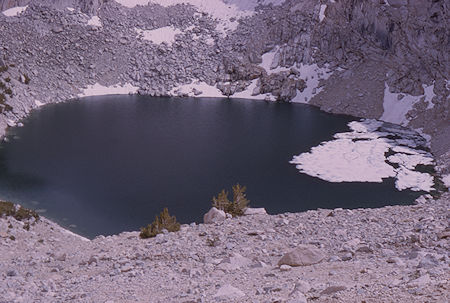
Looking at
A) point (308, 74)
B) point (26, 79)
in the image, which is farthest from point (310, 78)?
point (26, 79)

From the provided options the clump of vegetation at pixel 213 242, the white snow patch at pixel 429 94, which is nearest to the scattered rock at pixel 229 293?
the clump of vegetation at pixel 213 242

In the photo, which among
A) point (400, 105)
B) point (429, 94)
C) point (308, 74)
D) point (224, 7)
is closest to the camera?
point (429, 94)

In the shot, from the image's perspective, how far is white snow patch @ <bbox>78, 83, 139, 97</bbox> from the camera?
94.4 metres

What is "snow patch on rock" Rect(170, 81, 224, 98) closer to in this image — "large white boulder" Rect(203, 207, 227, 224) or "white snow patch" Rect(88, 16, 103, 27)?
"white snow patch" Rect(88, 16, 103, 27)

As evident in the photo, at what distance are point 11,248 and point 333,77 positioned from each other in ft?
269

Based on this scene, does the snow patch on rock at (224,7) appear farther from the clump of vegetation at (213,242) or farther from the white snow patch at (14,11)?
the clump of vegetation at (213,242)

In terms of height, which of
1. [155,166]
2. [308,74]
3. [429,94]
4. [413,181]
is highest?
[308,74]

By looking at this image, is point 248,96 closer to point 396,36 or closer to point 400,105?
point 396,36

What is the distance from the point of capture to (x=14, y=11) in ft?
338

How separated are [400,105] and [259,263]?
70.1 m

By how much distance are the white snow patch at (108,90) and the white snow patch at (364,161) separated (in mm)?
51201

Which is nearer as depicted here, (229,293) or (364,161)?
(229,293)

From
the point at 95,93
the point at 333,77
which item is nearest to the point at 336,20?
the point at 333,77

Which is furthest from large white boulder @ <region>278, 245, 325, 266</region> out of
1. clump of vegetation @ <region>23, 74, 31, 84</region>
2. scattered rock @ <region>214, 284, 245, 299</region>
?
clump of vegetation @ <region>23, 74, 31, 84</region>
